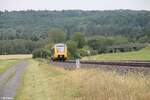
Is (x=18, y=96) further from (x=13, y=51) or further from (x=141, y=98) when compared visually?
(x=13, y=51)

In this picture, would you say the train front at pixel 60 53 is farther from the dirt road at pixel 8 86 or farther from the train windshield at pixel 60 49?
the dirt road at pixel 8 86

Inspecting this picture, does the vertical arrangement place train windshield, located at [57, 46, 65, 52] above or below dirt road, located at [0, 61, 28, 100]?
below

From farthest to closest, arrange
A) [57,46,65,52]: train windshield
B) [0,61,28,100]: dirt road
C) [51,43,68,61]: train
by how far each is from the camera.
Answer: [57,46,65,52]: train windshield, [51,43,68,61]: train, [0,61,28,100]: dirt road

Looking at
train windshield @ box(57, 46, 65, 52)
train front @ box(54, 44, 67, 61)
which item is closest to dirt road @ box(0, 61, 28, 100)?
train front @ box(54, 44, 67, 61)

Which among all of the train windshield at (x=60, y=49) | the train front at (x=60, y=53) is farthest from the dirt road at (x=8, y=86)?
the train windshield at (x=60, y=49)

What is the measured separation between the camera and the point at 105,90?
47.9 feet

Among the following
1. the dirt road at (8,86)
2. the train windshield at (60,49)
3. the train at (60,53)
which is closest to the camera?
the dirt road at (8,86)

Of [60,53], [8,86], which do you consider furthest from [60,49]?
[8,86]

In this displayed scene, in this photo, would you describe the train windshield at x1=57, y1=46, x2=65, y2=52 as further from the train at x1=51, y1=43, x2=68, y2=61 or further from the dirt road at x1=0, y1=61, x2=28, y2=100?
the dirt road at x1=0, y1=61, x2=28, y2=100

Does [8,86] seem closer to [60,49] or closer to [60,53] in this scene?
[60,53]

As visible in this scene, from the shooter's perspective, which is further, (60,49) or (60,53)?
(60,49)

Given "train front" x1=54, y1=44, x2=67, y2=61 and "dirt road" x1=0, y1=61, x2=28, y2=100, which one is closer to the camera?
"dirt road" x1=0, y1=61, x2=28, y2=100

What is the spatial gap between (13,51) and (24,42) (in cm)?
817

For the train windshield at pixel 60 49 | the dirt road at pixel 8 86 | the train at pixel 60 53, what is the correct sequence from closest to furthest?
1. the dirt road at pixel 8 86
2. the train at pixel 60 53
3. the train windshield at pixel 60 49
